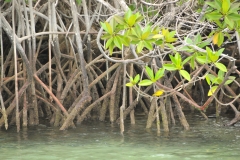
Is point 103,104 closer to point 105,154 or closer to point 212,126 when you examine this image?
point 212,126

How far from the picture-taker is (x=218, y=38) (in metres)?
4.86

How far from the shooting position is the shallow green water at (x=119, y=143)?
511cm

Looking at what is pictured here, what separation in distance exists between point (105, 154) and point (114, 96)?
1781 mm

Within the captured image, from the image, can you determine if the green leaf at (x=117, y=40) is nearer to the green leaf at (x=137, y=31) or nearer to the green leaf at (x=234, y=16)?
the green leaf at (x=137, y=31)

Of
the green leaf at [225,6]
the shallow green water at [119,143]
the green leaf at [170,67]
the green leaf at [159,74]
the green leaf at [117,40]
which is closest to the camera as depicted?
the green leaf at [225,6]

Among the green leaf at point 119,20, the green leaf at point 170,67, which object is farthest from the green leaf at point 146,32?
the green leaf at point 170,67

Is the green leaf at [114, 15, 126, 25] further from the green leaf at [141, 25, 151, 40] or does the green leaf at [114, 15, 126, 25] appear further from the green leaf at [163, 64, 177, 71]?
the green leaf at [163, 64, 177, 71]

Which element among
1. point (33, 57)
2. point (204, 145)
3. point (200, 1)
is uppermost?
point (200, 1)

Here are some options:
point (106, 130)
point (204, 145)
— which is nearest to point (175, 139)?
point (204, 145)

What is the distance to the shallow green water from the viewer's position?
16.8 feet

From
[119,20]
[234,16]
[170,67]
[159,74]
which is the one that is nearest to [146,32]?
[119,20]

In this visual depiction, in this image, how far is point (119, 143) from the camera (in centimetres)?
569

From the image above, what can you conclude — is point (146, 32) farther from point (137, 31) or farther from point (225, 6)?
point (225, 6)

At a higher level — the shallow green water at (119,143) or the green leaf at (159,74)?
the green leaf at (159,74)
